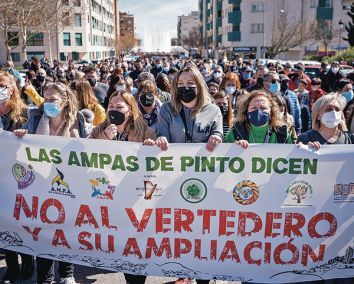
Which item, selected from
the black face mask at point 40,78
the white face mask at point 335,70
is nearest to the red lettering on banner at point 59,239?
the black face mask at point 40,78

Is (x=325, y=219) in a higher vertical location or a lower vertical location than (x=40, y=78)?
lower

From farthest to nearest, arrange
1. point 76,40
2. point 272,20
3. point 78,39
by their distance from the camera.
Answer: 1. point 78,39
2. point 76,40
3. point 272,20

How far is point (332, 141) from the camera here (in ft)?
11.4

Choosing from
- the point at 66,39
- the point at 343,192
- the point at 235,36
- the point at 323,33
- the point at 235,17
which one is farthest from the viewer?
the point at 66,39

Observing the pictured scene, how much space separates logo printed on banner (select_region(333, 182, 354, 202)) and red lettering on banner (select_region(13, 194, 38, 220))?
254 cm

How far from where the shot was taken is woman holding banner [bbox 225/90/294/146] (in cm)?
361

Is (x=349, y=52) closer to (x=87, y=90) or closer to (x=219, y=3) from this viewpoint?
(x=87, y=90)

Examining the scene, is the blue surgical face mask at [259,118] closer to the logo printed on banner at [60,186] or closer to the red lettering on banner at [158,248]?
the red lettering on banner at [158,248]

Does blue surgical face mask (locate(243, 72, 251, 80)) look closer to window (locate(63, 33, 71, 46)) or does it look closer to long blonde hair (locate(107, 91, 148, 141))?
long blonde hair (locate(107, 91, 148, 141))

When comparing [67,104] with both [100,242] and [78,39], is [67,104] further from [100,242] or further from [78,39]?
[78,39]

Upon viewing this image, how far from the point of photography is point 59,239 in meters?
3.59

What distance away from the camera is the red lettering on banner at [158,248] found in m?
3.43

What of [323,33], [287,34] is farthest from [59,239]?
[323,33]

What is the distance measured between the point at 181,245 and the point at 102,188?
A: 2.68 feet
